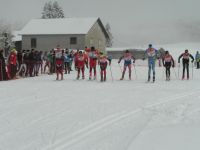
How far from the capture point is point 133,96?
14.5m

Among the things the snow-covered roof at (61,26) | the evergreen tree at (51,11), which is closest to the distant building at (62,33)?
the snow-covered roof at (61,26)

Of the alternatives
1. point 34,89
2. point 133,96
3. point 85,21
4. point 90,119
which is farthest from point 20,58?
point 85,21

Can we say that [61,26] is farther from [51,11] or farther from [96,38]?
[51,11]

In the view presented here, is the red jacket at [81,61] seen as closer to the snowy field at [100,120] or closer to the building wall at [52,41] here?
the snowy field at [100,120]

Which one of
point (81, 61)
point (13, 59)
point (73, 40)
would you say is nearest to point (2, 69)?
point (13, 59)

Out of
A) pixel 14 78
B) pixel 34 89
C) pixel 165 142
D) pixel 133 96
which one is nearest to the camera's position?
pixel 165 142

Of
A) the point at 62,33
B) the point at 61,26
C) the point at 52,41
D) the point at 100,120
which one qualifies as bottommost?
the point at 100,120

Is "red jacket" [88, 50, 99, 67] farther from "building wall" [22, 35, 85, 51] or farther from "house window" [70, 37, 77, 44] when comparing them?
"house window" [70, 37, 77, 44]

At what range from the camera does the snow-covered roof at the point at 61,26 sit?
7181 centimetres

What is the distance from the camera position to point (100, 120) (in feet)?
33.5

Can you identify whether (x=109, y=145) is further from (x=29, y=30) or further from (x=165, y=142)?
(x=29, y=30)

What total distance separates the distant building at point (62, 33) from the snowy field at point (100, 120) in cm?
5595

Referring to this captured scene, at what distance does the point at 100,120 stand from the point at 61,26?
64753mm

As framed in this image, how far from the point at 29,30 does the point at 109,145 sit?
226 feet
